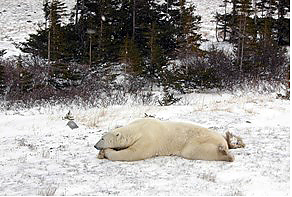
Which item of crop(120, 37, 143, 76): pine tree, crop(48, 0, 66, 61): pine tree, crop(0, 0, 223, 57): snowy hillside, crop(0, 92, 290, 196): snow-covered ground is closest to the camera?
crop(0, 92, 290, 196): snow-covered ground

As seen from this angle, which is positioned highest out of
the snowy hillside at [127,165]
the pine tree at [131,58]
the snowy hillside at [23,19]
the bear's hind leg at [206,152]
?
the snowy hillside at [23,19]

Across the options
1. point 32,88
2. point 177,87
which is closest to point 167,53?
point 177,87

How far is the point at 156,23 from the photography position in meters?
31.4

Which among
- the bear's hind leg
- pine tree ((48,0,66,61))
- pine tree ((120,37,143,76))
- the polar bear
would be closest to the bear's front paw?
the polar bear

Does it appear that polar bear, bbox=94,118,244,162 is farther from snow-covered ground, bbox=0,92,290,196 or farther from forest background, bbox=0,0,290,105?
forest background, bbox=0,0,290,105

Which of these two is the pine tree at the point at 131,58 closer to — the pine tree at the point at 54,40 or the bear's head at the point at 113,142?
the pine tree at the point at 54,40

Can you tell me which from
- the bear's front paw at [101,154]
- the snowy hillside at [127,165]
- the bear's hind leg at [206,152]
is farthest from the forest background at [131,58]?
the bear's hind leg at [206,152]

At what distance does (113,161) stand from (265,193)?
7.61ft

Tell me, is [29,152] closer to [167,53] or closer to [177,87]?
[177,87]

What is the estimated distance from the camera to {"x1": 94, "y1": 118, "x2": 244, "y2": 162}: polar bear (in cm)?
586

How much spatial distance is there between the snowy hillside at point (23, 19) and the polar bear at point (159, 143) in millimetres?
26504

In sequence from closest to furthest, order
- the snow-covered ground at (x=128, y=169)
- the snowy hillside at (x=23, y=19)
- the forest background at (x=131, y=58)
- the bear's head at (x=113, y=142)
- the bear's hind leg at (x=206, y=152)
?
1. the snow-covered ground at (x=128, y=169)
2. the bear's hind leg at (x=206, y=152)
3. the bear's head at (x=113, y=142)
4. the forest background at (x=131, y=58)
5. the snowy hillside at (x=23, y=19)

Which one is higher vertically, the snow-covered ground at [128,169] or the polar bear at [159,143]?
the polar bear at [159,143]

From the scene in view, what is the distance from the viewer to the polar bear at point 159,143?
5855 millimetres
